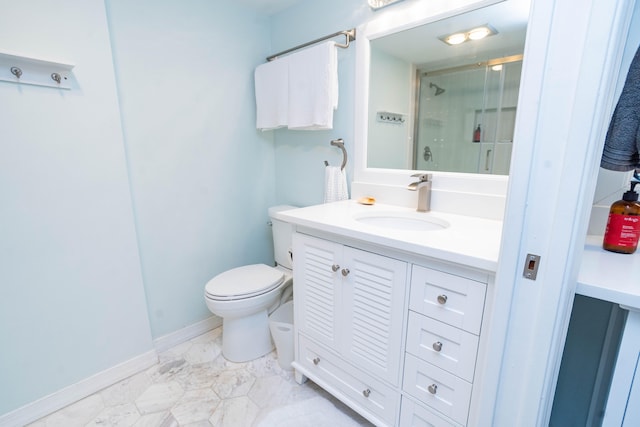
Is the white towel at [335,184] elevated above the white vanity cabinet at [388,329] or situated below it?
above

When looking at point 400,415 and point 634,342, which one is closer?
point 634,342

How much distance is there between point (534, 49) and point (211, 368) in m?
1.89

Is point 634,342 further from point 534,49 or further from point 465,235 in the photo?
point 534,49

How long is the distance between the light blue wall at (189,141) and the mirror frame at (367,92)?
31.3 inches

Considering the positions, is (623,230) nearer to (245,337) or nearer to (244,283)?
(244,283)

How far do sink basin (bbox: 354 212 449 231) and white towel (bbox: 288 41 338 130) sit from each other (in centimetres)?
56

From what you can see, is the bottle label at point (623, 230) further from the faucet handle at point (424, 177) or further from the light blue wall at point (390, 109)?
the light blue wall at point (390, 109)

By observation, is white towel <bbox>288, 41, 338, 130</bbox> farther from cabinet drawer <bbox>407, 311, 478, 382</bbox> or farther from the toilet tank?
cabinet drawer <bbox>407, 311, 478, 382</bbox>

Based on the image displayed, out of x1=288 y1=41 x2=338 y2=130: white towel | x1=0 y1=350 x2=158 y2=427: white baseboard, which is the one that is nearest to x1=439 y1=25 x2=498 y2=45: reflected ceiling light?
x1=288 y1=41 x2=338 y2=130: white towel

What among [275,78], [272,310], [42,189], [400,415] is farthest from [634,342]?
[42,189]

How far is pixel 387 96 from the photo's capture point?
1.55 metres

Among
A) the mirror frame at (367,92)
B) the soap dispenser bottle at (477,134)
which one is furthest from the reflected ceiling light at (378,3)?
the soap dispenser bottle at (477,134)

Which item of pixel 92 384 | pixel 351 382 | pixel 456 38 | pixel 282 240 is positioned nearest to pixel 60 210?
pixel 92 384

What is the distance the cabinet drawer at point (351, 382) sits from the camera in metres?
1.14
